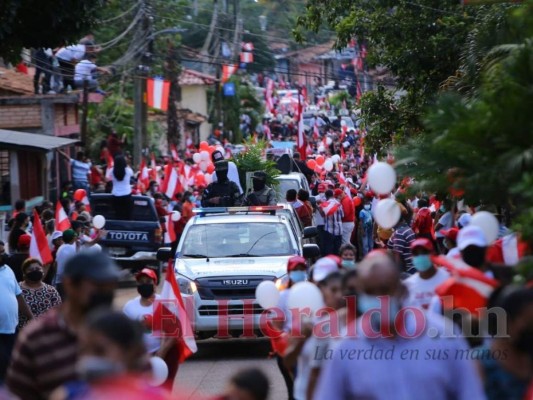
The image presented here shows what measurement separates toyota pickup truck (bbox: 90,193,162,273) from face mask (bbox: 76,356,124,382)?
18599mm

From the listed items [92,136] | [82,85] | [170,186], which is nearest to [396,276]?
[170,186]

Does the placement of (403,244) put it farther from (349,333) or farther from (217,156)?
(349,333)

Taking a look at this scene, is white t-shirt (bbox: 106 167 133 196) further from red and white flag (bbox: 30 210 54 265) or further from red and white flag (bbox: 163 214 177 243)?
red and white flag (bbox: 30 210 54 265)

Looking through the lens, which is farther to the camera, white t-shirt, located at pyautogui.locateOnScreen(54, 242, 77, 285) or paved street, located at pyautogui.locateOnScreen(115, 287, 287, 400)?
white t-shirt, located at pyautogui.locateOnScreen(54, 242, 77, 285)

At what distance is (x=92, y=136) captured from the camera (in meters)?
41.8

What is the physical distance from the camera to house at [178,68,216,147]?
60156 mm

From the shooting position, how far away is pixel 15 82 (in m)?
31.8

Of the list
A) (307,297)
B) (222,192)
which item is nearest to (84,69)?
(222,192)

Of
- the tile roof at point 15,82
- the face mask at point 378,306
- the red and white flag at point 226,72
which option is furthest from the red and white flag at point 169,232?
the red and white flag at point 226,72

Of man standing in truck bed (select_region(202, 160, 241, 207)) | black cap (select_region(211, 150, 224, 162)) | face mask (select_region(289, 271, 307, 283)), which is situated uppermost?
face mask (select_region(289, 271, 307, 283))

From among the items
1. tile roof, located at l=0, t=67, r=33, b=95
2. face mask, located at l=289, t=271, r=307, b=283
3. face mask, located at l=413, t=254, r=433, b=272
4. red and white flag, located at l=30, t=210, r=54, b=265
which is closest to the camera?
face mask, located at l=413, t=254, r=433, b=272

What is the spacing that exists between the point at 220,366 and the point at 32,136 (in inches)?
426

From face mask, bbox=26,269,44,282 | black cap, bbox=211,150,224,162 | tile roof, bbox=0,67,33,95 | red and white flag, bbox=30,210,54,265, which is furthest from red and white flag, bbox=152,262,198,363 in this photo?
tile roof, bbox=0,67,33,95

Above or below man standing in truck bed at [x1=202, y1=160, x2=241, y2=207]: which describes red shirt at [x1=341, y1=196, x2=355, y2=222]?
below
